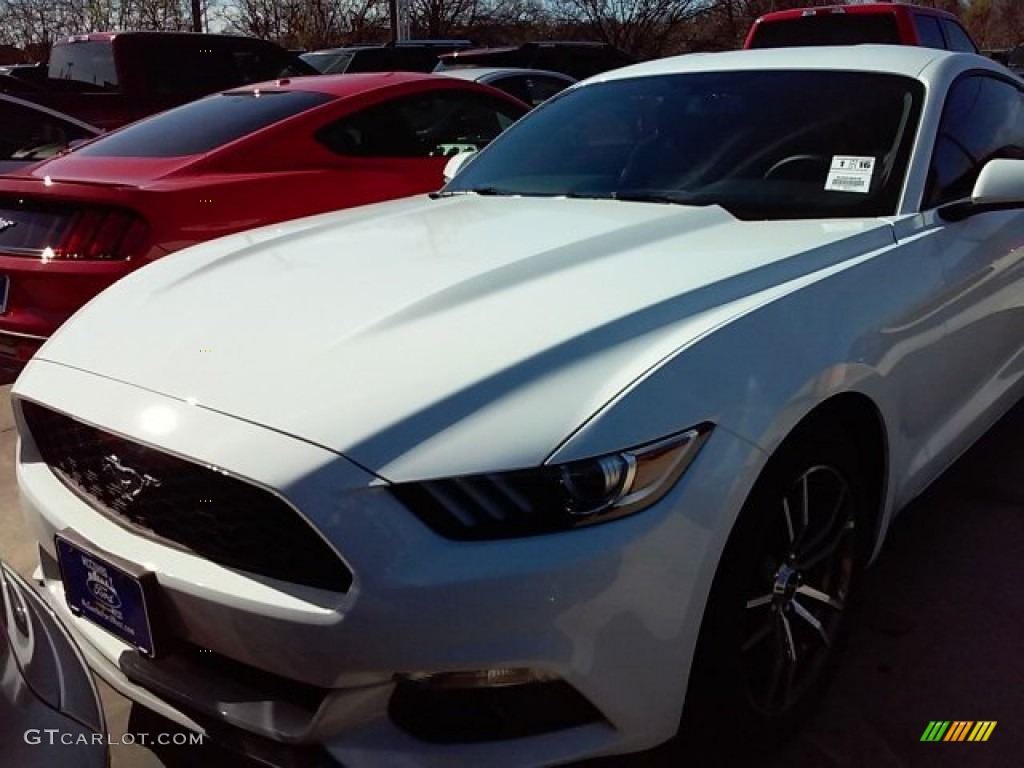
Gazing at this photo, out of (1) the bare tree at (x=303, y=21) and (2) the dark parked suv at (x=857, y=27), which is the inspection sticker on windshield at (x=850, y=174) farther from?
A: (1) the bare tree at (x=303, y=21)

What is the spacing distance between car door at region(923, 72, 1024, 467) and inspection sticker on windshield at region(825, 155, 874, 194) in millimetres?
179

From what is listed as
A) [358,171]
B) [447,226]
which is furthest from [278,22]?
[447,226]

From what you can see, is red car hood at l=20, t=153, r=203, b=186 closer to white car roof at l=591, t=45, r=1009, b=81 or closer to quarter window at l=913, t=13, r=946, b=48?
white car roof at l=591, t=45, r=1009, b=81

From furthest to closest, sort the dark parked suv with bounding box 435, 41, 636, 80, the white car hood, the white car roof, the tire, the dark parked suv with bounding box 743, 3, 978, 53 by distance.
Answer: the dark parked suv with bounding box 435, 41, 636, 80, the dark parked suv with bounding box 743, 3, 978, 53, the white car roof, the tire, the white car hood

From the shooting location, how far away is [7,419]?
4.61 m

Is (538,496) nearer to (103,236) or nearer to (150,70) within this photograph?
(103,236)

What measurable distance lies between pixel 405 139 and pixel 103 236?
5.78 ft

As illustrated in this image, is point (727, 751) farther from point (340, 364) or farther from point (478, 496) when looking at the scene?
point (340, 364)

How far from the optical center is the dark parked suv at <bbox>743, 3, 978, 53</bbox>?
8844 millimetres

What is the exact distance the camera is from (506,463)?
1.68m

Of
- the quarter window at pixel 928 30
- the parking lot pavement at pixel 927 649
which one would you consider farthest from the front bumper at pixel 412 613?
the quarter window at pixel 928 30

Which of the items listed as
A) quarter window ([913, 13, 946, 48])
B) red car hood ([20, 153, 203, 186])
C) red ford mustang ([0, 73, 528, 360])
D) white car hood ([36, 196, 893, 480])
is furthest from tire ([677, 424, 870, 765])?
quarter window ([913, 13, 946, 48])

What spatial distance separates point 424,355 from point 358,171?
2998 millimetres

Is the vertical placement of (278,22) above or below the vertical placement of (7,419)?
above
